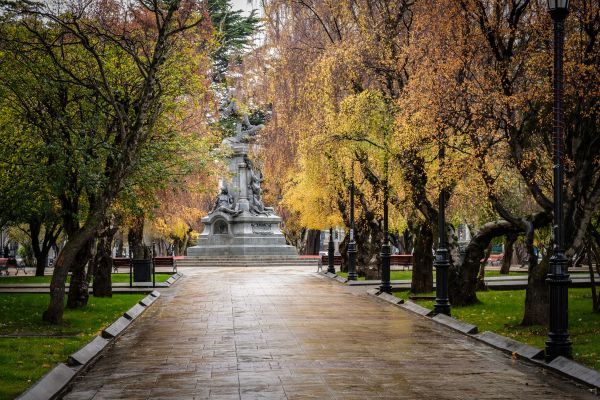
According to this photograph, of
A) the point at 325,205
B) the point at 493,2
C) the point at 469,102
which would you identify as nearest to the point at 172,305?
the point at 469,102

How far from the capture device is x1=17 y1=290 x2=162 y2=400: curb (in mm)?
10930

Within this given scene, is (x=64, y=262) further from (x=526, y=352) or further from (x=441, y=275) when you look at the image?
(x=526, y=352)

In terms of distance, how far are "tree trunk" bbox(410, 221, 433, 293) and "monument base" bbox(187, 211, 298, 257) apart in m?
33.4

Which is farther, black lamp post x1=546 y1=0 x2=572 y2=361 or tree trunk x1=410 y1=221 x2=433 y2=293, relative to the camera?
tree trunk x1=410 y1=221 x2=433 y2=293

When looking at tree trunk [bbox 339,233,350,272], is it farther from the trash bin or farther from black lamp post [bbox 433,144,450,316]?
black lamp post [bbox 433,144,450,316]

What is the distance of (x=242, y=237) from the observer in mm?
63750

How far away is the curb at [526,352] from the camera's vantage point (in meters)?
12.2

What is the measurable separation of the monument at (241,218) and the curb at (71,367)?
142ft

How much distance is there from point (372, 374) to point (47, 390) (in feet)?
15.0

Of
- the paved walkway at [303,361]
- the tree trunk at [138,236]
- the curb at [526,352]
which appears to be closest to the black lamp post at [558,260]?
the curb at [526,352]

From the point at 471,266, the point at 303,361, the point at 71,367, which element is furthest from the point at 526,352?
the point at 471,266

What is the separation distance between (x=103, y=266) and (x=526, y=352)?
56.8 feet

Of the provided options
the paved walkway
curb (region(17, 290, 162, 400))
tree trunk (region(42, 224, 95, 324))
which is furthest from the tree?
the paved walkway

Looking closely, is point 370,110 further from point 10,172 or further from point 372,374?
point 372,374
